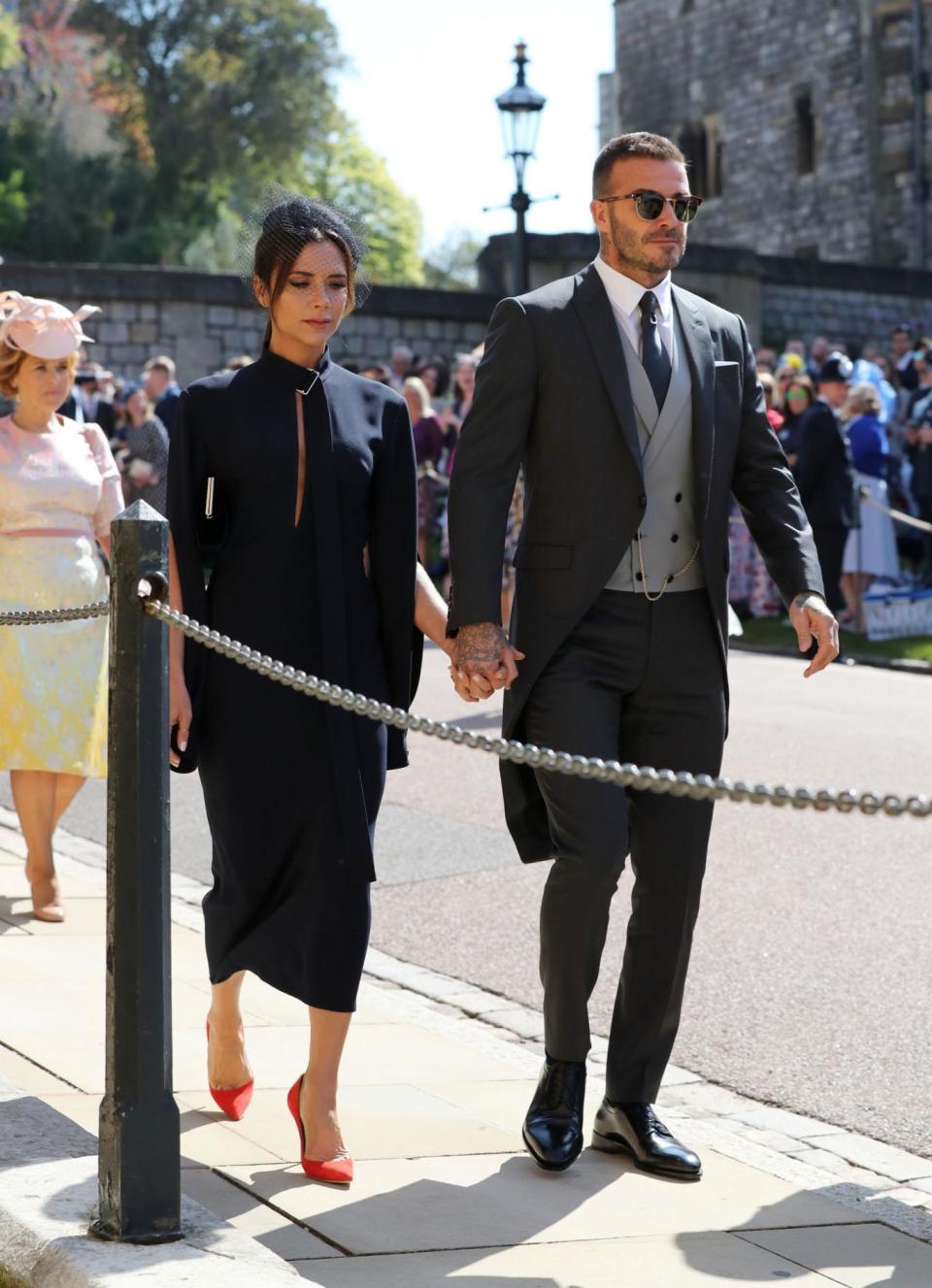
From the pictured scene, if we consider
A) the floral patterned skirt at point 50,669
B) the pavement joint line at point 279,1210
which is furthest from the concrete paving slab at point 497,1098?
the floral patterned skirt at point 50,669

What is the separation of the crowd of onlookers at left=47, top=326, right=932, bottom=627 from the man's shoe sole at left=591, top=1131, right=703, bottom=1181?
1049cm

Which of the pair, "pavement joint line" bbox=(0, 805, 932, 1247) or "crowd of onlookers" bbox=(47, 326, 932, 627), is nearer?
"pavement joint line" bbox=(0, 805, 932, 1247)

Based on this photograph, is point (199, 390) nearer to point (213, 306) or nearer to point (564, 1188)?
point (564, 1188)

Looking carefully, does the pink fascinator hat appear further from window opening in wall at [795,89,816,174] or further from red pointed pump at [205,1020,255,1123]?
window opening in wall at [795,89,816,174]

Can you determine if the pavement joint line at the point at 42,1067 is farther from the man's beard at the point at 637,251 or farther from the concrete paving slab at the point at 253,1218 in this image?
the man's beard at the point at 637,251

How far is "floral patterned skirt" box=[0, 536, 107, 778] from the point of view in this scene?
698cm

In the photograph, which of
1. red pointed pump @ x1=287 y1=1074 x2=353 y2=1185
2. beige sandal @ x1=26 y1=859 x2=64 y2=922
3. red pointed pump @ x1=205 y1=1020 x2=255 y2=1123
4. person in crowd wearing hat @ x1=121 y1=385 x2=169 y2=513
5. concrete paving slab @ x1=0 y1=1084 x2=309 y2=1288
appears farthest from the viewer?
person in crowd wearing hat @ x1=121 y1=385 x2=169 y2=513

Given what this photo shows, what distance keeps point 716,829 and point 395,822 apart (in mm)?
1304

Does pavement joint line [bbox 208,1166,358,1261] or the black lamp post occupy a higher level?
the black lamp post

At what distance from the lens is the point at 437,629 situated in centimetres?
449

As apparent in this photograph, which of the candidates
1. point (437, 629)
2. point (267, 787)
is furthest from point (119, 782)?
point (437, 629)

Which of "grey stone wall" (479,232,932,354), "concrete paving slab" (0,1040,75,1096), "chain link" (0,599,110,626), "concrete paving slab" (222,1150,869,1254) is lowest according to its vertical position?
"concrete paving slab" (222,1150,869,1254)

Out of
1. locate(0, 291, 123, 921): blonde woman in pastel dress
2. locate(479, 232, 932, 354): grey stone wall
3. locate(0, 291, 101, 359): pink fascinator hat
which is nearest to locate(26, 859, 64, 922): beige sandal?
locate(0, 291, 123, 921): blonde woman in pastel dress

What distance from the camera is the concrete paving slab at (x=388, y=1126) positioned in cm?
436
